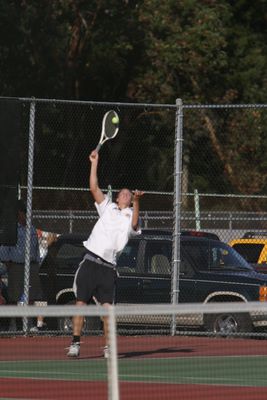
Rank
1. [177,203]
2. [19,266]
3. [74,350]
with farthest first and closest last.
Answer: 1. [177,203]
2. [19,266]
3. [74,350]

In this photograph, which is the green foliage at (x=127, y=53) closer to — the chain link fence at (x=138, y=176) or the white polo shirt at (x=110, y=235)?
the chain link fence at (x=138, y=176)

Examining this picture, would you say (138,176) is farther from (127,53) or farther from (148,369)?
(127,53)

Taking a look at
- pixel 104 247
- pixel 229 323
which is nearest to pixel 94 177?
pixel 104 247

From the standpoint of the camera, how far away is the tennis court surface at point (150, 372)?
9.01m

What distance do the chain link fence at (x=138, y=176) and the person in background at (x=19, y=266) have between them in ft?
0.60

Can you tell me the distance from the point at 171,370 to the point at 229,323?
585 centimetres

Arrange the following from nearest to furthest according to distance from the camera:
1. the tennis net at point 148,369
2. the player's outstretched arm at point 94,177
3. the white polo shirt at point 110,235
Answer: the tennis net at point 148,369 < the player's outstretched arm at point 94,177 < the white polo shirt at point 110,235

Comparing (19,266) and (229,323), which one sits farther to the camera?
(19,266)

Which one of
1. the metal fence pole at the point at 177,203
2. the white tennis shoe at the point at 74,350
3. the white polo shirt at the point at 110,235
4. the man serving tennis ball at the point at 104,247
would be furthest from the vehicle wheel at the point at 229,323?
the white tennis shoe at the point at 74,350

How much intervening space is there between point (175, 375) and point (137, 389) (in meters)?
0.29

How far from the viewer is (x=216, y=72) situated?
149 feet

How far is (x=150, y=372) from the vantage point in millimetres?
9516

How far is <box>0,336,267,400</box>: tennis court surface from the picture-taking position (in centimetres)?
901

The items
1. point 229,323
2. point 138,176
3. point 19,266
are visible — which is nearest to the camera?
point 229,323
